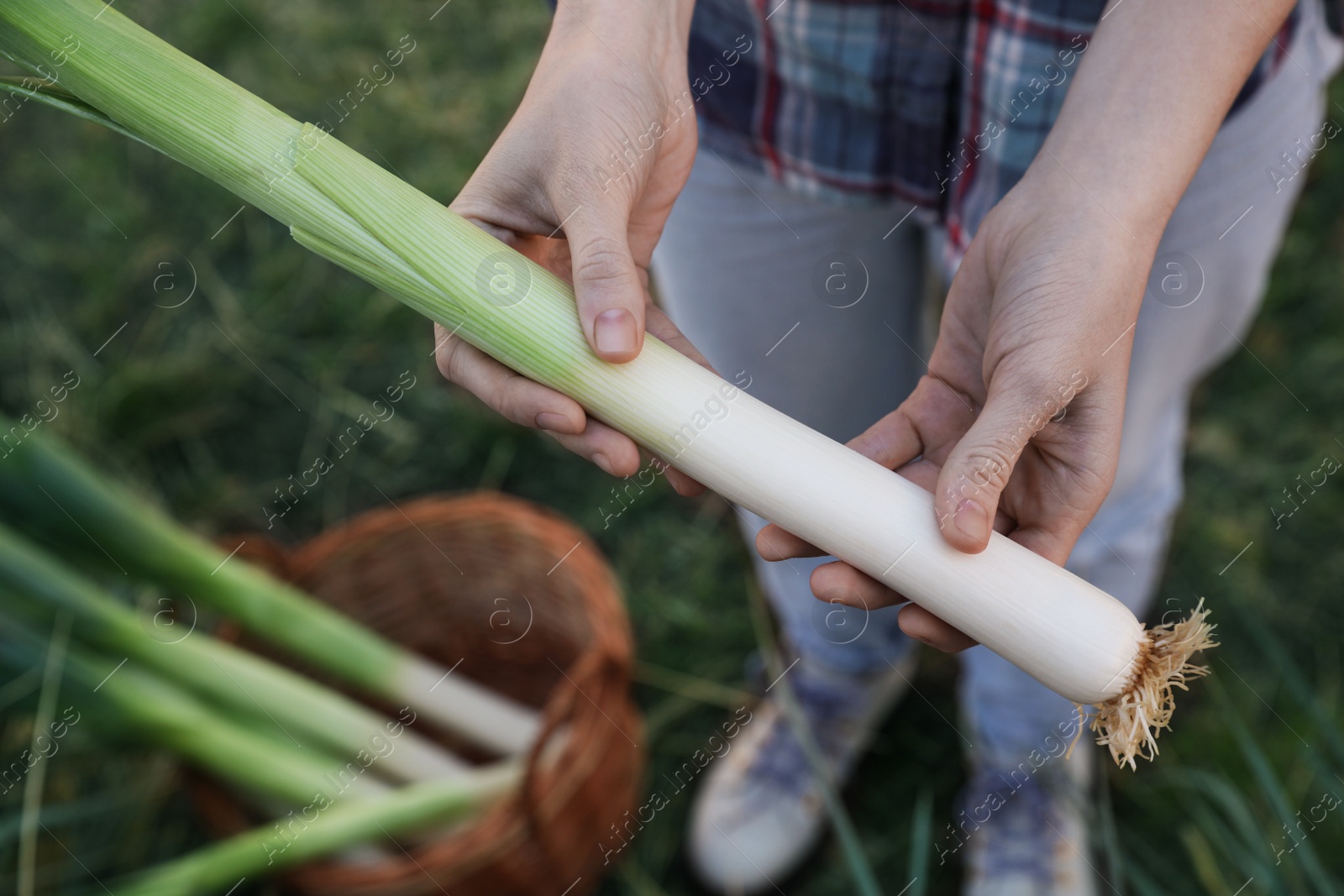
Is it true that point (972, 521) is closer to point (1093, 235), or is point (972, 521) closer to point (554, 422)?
point (1093, 235)

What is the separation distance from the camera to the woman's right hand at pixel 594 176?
2.84 ft

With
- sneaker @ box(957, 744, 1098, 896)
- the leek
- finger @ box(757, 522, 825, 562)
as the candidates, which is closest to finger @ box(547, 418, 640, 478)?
finger @ box(757, 522, 825, 562)

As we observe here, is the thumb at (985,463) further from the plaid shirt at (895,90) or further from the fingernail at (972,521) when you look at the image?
the plaid shirt at (895,90)

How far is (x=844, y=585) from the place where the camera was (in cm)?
93

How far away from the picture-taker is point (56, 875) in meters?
1.48

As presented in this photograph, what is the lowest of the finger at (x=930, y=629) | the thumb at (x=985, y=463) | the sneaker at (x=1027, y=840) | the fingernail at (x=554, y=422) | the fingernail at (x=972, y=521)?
the sneaker at (x=1027, y=840)

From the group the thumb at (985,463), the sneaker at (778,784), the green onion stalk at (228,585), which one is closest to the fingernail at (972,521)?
the thumb at (985,463)

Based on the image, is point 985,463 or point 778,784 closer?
point 985,463

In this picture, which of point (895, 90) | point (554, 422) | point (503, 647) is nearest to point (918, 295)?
point (895, 90)

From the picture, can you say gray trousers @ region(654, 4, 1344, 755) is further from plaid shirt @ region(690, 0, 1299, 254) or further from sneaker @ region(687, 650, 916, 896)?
sneaker @ region(687, 650, 916, 896)

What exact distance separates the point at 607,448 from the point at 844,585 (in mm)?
264

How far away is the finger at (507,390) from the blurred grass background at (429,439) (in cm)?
58

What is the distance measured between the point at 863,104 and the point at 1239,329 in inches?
20.7

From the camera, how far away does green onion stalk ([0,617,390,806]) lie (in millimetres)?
1328
